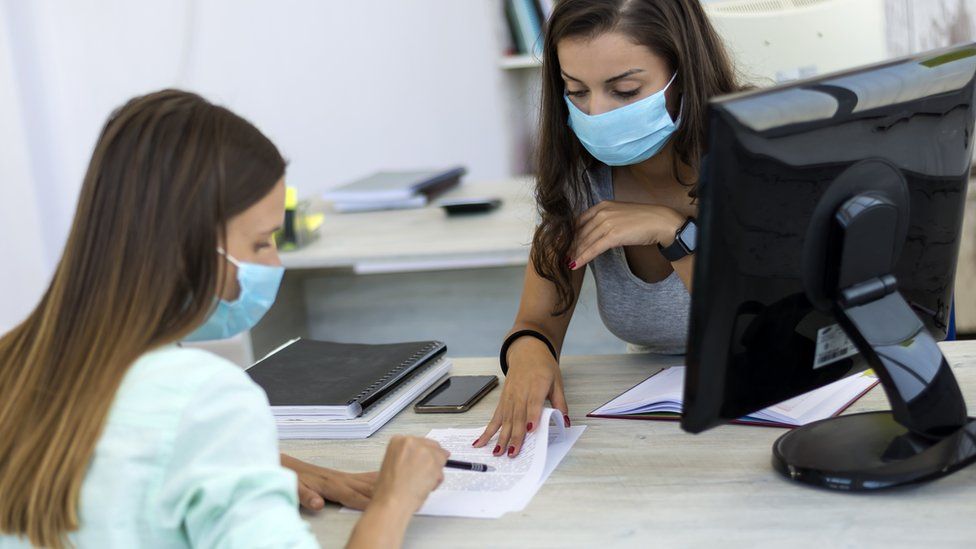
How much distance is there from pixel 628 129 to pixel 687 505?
59 centimetres

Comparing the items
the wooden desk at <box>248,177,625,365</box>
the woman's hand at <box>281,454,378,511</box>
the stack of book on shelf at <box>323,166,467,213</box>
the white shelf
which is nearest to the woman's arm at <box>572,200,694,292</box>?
the woman's hand at <box>281,454,378,511</box>

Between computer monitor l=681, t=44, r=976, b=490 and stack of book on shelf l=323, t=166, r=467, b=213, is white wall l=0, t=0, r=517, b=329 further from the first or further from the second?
computer monitor l=681, t=44, r=976, b=490

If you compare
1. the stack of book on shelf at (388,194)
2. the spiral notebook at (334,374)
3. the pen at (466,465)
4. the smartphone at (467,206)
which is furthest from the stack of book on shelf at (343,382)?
the stack of book on shelf at (388,194)

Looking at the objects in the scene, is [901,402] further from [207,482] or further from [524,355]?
[207,482]

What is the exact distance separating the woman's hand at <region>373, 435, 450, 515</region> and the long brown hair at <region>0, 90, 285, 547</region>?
0.25 metres

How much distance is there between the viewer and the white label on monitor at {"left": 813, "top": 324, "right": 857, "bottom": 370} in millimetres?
1063

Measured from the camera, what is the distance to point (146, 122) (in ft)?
2.96

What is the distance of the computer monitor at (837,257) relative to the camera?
0.95m

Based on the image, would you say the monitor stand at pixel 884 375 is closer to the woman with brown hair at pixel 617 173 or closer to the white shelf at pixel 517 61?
the woman with brown hair at pixel 617 173

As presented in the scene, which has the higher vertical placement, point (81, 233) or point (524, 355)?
point (81, 233)

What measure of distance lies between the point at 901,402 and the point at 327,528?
58cm

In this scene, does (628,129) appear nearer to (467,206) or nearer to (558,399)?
(558,399)

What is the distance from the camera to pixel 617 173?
167 centimetres

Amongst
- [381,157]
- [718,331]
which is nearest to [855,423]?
[718,331]
